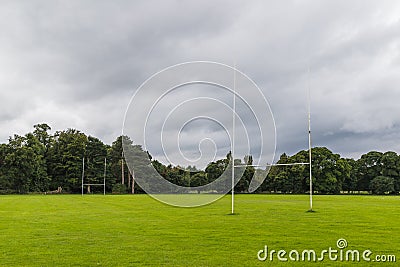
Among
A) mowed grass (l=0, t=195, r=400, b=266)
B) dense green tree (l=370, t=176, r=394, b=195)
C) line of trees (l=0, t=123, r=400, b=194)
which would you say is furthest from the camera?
dense green tree (l=370, t=176, r=394, b=195)

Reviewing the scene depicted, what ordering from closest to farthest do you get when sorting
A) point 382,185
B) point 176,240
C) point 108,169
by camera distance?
point 176,240 → point 382,185 → point 108,169

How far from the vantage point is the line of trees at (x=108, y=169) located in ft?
233

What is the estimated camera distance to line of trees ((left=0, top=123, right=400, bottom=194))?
70938mm

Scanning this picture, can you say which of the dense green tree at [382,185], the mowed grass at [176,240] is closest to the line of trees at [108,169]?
the dense green tree at [382,185]

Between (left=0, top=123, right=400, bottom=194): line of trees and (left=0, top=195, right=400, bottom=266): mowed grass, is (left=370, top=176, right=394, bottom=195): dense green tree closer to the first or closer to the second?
(left=0, top=123, right=400, bottom=194): line of trees

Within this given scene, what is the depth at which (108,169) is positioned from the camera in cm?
8238

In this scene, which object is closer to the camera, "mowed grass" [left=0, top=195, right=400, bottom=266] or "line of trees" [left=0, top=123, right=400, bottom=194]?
"mowed grass" [left=0, top=195, right=400, bottom=266]

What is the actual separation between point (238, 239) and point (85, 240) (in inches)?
175

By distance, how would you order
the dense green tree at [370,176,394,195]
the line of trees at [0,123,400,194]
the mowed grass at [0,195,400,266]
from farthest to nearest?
the dense green tree at [370,176,394,195], the line of trees at [0,123,400,194], the mowed grass at [0,195,400,266]

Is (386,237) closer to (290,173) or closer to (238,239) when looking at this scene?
(238,239)

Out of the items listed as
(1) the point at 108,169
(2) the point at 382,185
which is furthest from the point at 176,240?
(1) the point at 108,169

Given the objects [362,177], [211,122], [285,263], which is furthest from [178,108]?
[362,177]

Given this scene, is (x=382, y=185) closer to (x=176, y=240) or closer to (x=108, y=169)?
(x=108, y=169)

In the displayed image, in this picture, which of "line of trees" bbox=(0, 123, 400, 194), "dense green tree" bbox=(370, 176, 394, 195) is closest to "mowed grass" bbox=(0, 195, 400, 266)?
"line of trees" bbox=(0, 123, 400, 194)
